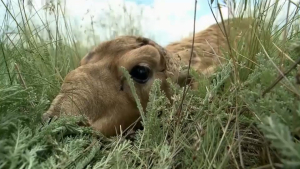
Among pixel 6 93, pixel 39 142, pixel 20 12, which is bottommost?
pixel 39 142

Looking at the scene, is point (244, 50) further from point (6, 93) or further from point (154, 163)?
point (6, 93)

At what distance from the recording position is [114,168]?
1757mm

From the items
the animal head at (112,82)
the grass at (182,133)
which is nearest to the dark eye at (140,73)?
the animal head at (112,82)

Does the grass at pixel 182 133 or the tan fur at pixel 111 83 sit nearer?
the grass at pixel 182 133

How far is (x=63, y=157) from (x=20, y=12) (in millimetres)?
2088

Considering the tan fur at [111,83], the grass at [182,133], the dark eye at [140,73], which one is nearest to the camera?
the grass at [182,133]

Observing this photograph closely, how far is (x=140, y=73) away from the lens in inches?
115

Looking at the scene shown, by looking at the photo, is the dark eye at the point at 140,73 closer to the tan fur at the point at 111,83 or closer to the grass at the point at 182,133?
the tan fur at the point at 111,83

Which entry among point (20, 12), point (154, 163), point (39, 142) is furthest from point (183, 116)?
point (20, 12)

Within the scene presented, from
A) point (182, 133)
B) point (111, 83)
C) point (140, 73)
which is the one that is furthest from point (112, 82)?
point (182, 133)

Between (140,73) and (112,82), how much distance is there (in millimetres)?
212

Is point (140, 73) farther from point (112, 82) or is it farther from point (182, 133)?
point (182, 133)

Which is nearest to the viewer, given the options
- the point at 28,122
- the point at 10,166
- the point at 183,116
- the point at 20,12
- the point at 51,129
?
the point at 10,166

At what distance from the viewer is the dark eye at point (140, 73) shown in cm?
290
